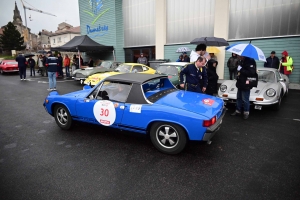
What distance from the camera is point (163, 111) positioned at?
3.04 metres

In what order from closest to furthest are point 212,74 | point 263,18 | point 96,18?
point 212,74, point 263,18, point 96,18

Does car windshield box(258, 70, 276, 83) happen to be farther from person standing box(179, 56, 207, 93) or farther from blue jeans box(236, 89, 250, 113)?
person standing box(179, 56, 207, 93)

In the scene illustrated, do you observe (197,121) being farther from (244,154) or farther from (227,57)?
(227,57)

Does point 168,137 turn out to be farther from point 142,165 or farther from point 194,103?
point 194,103

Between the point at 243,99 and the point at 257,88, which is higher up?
the point at 257,88

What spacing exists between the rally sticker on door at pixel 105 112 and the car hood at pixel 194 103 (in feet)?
2.88

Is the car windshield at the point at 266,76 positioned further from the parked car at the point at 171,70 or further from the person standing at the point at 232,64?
the person standing at the point at 232,64

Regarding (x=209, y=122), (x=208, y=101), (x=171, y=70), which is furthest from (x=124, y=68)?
(x=209, y=122)

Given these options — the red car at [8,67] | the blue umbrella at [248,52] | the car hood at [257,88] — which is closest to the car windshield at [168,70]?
the car hood at [257,88]

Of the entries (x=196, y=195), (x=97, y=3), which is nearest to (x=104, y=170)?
(x=196, y=195)

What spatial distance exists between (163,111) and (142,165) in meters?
0.90

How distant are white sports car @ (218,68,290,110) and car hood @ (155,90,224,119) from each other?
7.94 feet

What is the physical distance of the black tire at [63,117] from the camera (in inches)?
165

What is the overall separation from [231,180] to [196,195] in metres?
0.61
